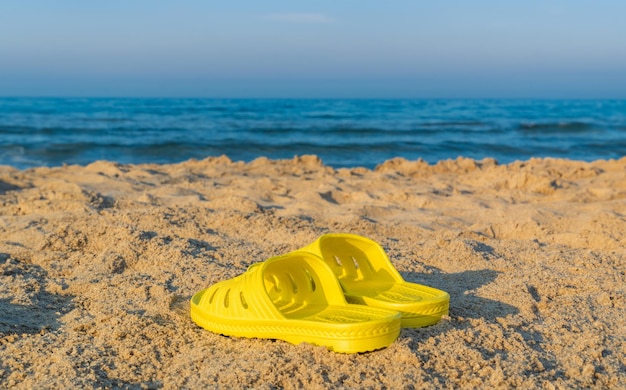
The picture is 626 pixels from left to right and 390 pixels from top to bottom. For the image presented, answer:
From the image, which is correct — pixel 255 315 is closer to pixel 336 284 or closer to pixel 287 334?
pixel 287 334

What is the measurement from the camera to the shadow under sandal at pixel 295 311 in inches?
80.3

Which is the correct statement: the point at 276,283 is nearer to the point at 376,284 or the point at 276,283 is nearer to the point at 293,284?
the point at 293,284

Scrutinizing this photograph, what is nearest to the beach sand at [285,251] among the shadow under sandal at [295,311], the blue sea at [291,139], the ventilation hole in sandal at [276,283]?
the shadow under sandal at [295,311]

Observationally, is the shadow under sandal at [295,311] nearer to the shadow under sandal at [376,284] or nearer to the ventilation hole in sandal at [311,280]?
the ventilation hole in sandal at [311,280]

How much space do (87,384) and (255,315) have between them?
592 mm

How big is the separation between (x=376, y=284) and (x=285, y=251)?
865mm

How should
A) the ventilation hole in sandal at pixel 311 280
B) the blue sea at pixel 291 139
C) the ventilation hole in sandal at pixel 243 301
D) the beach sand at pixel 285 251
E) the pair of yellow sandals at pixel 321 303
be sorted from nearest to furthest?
1. the beach sand at pixel 285 251
2. the pair of yellow sandals at pixel 321 303
3. the ventilation hole in sandal at pixel 243 301
4. the ventilation hole in sandal at pixel 311 280
5. the blue sea at pixel 291 139

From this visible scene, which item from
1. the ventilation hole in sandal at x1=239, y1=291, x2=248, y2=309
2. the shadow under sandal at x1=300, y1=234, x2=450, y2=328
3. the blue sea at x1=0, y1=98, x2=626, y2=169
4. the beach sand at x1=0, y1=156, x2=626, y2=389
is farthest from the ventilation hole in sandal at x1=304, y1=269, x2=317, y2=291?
the blue sea at x1=0, y1=98, x2=626, y2=169

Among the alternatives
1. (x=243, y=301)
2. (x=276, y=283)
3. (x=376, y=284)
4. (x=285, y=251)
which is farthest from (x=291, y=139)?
(x=243, y=301)

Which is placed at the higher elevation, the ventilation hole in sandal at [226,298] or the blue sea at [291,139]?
the ventilation hole in sandal at [226,298]

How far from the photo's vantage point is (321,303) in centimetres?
241

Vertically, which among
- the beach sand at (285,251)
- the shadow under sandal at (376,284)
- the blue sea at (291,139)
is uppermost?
the shadow under sandal at (376,284)

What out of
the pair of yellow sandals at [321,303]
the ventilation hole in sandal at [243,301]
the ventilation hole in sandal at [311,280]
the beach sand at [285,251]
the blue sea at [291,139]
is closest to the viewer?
the beach sand at [285,251]

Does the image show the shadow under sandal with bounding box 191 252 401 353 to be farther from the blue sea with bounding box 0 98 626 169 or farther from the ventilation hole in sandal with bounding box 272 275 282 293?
the blue sea with bounding box 0 98 626 169
